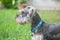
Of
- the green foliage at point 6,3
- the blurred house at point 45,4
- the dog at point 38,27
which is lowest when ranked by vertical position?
the green foliage at point 6,3

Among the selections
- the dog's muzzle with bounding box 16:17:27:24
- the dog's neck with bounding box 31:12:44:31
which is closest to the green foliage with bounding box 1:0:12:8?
the dog's muzzle with bounding box 16:17:27:24

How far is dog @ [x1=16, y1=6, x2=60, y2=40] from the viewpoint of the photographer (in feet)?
20.0

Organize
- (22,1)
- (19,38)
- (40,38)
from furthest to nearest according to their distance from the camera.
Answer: (22,1), (19,38), (40,38)

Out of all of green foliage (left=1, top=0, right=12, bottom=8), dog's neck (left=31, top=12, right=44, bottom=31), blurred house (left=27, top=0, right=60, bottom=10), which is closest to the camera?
dog's neck (left=31, top=12, right=44, bottom=31)

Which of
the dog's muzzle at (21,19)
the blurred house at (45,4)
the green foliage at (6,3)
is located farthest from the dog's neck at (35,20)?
the green foliage at (6,3)

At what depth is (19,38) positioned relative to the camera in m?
7.61

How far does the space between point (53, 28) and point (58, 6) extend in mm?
11811

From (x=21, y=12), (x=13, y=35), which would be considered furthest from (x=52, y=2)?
(x=21, y=12)

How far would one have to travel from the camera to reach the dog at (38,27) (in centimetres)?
609

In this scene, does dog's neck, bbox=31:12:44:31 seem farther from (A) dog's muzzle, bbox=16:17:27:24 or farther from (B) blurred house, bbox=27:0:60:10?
(B) blurred house, bbox=27:0:60:10

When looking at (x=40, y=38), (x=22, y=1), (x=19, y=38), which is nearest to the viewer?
(x=40, y=38)

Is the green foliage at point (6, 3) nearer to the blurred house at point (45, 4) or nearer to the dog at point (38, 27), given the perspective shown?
the blurred house at point (45, 4)

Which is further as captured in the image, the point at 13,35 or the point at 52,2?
the point at 52,2

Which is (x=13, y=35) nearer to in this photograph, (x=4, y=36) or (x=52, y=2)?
(x=4, y=36)
